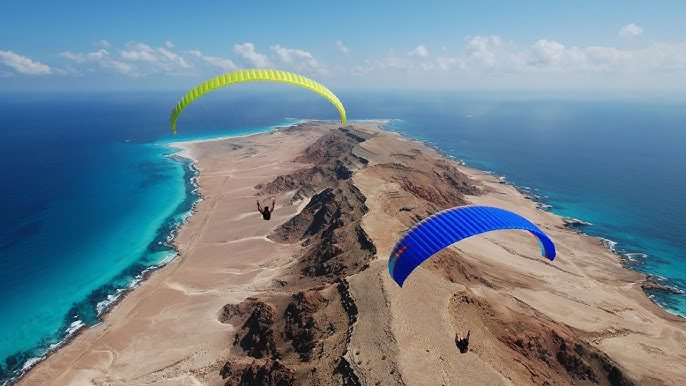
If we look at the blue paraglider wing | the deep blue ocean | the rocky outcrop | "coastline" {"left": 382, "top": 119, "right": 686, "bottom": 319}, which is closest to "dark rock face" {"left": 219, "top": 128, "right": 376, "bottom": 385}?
the blue paraglider wing

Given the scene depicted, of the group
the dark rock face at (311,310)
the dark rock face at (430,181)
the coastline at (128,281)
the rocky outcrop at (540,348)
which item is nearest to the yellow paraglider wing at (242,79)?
the dark rock face at (311,310)

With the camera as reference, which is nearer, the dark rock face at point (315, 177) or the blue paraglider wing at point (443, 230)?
the blue paraglider wing at point (443, 230)

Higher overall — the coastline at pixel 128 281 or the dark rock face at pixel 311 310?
the dark rock face at pixel 311 310

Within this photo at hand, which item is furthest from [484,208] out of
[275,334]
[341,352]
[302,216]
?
[302,216]

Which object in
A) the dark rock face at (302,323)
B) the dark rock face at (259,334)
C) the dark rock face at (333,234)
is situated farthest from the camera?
the dark rock face at (333,234)

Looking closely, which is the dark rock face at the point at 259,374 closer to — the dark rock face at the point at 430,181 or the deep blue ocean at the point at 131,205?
the deep blue ocean at the point at 131,205

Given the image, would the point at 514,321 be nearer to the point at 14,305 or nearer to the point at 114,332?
the point at 114,332
